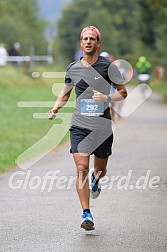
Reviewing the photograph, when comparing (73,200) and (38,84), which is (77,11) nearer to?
(38,84)

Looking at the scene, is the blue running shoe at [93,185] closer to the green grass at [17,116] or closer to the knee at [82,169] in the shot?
the knee at [82,169]

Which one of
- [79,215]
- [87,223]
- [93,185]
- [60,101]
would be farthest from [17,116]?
[87,223]

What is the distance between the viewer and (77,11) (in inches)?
→ 4464

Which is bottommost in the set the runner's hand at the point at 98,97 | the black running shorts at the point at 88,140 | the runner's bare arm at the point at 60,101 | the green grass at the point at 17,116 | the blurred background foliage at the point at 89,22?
the blurred background foliage at the point at 89,22

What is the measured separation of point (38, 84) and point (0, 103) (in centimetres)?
1304

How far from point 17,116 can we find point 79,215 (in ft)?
48.7

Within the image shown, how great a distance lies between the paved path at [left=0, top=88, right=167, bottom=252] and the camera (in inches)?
320

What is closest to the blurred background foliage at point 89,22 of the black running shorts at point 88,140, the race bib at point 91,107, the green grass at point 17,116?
the green grass at point 17,116

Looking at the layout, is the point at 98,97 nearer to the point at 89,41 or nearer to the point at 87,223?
the point at 89,41

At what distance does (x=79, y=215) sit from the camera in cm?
978

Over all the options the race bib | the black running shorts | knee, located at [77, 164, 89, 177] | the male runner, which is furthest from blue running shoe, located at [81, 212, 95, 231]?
the race bib

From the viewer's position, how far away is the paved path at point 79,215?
320 inches

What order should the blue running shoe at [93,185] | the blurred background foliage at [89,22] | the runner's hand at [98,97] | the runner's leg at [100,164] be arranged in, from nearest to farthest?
the runner's hand at [98,97]
the runner's leg at [100,164]
the blue running shoe at [93,185]
the blurred background foliage at [89,22]

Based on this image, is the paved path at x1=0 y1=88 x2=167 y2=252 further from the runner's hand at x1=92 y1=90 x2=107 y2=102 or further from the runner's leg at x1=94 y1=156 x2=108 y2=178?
the runner's hand at x1=92 y1=90 x2=107 y2=102
